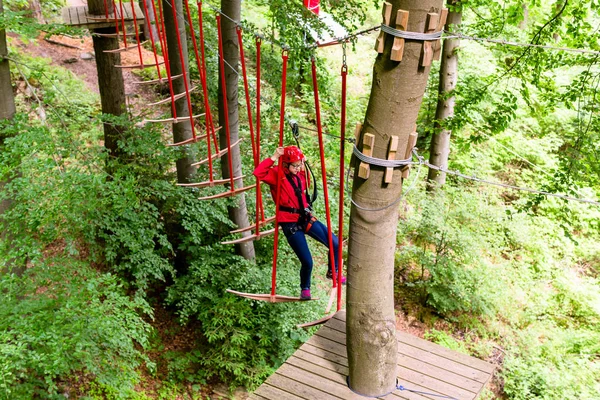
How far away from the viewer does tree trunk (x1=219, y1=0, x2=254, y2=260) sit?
207 inches

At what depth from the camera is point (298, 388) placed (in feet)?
10.9

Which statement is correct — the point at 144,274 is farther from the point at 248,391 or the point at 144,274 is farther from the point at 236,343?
the point at 248,391

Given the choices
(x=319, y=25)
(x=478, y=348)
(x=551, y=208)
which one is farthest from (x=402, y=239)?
(x=319, y=25)

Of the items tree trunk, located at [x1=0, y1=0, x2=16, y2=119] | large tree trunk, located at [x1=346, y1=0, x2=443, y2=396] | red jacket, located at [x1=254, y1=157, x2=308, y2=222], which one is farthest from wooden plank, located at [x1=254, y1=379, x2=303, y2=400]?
tree trunk, located at [x1=0, y1=0, x2=16, y2=119]

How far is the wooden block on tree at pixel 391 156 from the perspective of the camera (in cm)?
287

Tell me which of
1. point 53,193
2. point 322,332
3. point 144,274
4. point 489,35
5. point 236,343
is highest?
point 489,35

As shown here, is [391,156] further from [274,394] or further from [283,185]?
[274,394]

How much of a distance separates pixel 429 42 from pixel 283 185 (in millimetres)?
1601

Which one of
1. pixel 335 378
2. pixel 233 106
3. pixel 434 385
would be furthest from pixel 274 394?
pixel 233 106

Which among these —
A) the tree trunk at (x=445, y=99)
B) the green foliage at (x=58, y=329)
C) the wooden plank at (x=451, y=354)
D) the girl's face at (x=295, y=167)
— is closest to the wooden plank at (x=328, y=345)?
the wooden plank at (x=451, y=354)

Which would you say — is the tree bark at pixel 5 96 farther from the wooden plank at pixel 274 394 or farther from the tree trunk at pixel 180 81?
the wooden plank at pixel 274 394

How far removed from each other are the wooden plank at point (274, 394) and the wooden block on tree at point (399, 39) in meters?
2.07

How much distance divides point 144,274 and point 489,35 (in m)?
4.70

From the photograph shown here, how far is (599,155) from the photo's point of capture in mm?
5047
